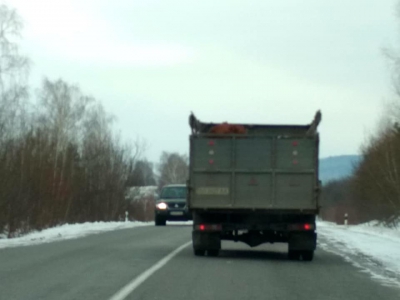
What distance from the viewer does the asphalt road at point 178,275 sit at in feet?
43.1

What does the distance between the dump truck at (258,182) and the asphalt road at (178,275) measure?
2.66 feet

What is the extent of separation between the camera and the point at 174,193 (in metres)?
41.7

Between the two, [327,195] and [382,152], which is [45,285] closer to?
[382,152]

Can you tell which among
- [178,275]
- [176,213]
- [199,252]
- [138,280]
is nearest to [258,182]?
[199,252]

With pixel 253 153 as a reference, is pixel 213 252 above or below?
below

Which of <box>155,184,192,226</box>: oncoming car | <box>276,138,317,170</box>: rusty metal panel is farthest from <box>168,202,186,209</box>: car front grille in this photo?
<box>276,138,317,170</box>: rusty metal panel

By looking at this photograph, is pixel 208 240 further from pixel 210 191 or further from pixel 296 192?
pixel 296 192

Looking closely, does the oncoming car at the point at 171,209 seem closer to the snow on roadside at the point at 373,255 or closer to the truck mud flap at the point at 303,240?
the snow on roadside at the point at 373,255

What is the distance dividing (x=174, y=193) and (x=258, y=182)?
22480 millimetres

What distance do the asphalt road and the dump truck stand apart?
812 mm

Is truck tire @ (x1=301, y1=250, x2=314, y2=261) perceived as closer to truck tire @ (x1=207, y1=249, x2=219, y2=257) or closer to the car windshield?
truck tire @ (x1=207, y1=249, x2=219, y2=257)

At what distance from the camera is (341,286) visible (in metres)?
14.8

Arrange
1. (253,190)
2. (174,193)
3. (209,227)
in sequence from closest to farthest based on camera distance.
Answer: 1. (253,190)
2. (209,227)
3. (174,193)

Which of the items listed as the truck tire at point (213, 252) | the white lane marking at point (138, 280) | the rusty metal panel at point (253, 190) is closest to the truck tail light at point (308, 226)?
the rusty metal panel at point (253, 190)
